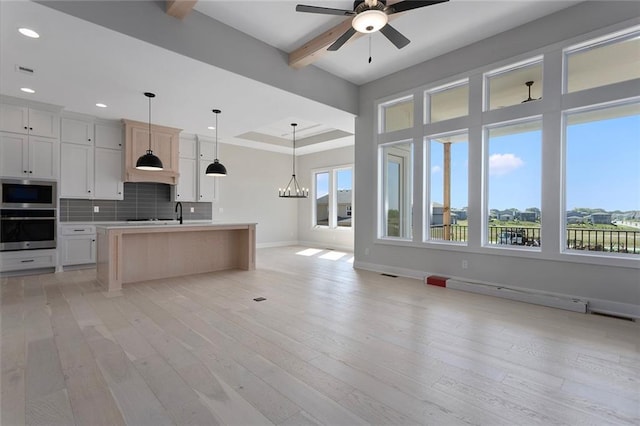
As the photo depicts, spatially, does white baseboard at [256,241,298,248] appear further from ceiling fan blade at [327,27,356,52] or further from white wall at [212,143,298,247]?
ceiling fan blade at [327,27,356,52]

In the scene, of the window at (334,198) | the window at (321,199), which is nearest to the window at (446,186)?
the window at (334,198)

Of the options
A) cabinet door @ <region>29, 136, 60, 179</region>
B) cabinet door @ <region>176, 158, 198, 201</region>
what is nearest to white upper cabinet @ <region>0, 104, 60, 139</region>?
cabinet door @ <region>29, 136, 60, 179</region>

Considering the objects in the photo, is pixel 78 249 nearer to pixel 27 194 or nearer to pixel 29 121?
pixel 27 194

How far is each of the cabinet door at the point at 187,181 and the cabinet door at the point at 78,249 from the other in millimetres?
1947

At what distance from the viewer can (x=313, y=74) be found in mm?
5113

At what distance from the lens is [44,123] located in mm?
5293

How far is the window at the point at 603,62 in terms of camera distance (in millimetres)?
3469

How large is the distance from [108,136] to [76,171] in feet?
3.02

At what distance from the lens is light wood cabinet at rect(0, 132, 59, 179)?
16.1 feet

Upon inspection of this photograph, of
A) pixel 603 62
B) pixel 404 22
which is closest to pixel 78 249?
pixel 404 22

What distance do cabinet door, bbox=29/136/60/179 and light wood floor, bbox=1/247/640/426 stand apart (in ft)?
7.88

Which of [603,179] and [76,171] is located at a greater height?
[76,171]

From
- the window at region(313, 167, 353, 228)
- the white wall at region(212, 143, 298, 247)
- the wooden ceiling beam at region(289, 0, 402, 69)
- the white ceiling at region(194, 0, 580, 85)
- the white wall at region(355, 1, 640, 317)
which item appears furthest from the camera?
the window at region(313, 167, 353, 228)

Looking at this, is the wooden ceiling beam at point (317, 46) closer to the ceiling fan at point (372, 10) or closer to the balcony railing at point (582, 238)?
the ceiling fan at point (372, 10)
